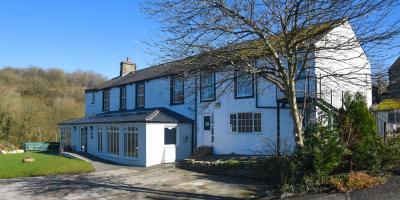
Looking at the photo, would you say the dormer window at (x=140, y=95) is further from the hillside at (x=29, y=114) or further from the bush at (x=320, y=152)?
the hillside at (x=29, y=114)

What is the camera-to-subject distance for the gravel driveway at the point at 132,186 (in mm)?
16044

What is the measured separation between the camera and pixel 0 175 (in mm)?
22453

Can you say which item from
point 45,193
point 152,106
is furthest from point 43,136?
point 45,193

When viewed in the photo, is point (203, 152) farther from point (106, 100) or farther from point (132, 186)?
point (106, 100)

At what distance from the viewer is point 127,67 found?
41.9 meters

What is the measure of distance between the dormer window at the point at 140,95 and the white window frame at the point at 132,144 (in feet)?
15.5

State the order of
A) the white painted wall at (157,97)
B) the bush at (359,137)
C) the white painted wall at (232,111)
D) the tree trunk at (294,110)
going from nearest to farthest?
the tree trunk at (294,110)
the bush at (359,137)
the white painted wall at (232,111)
the white painted wall at (157,97)

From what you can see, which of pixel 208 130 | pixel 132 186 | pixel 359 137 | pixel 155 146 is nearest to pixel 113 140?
pixel 155 146

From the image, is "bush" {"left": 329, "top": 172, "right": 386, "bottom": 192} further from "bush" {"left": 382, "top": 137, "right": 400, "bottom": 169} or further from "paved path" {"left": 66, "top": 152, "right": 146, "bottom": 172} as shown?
"paved path" {"left": 66, "top": 152, "right": 146, "bottom": 172}

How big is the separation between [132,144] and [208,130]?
16.9 ft

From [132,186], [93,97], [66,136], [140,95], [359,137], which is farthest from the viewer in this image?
[93,97]

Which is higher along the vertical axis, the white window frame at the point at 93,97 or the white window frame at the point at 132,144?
the white window frame at the point at 93,97

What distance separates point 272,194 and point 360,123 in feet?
19.7

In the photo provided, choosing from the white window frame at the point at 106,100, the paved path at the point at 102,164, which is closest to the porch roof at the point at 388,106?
the paved path at the point at 102,164
